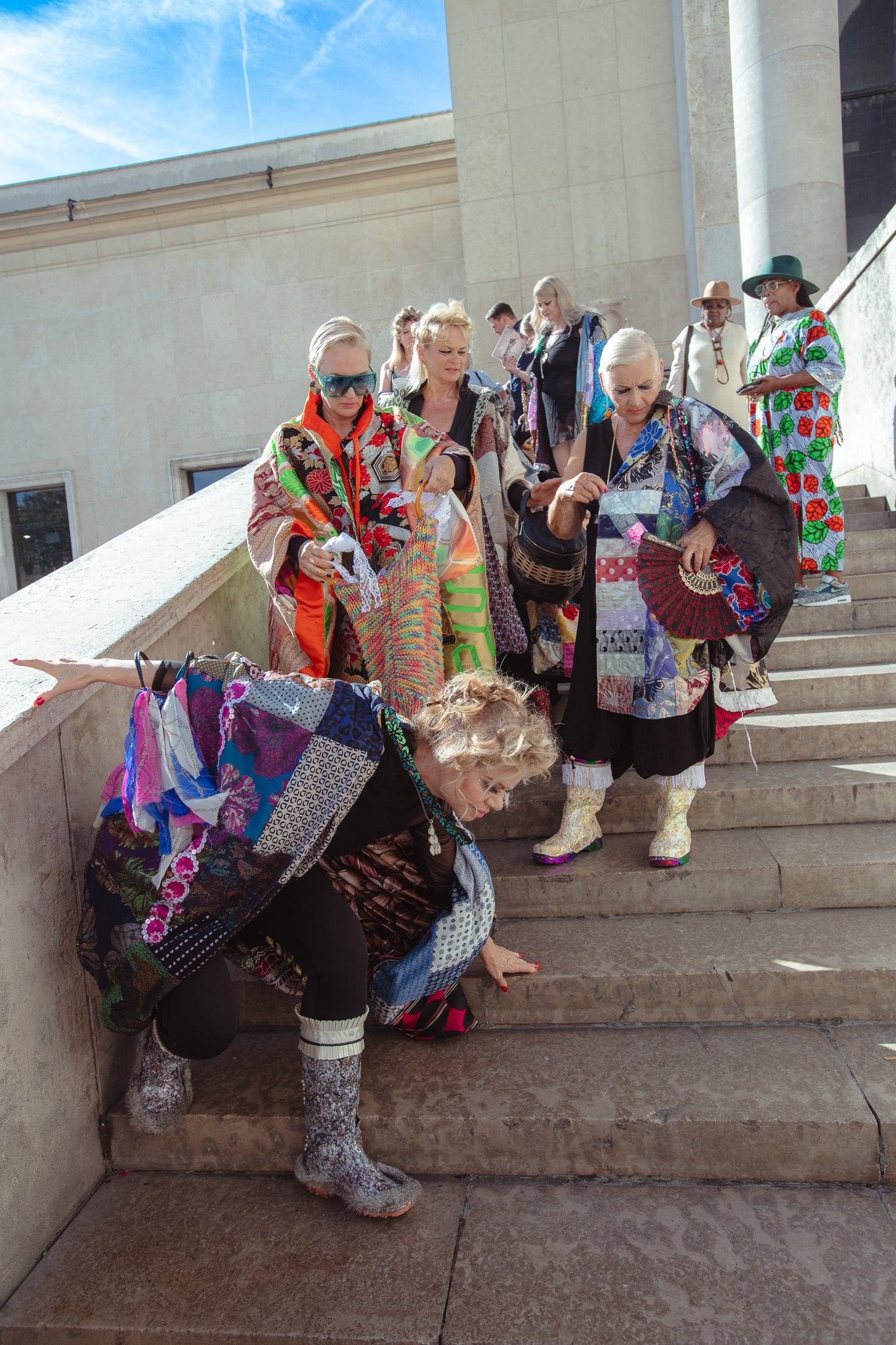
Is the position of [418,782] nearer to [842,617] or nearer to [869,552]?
[842,617]

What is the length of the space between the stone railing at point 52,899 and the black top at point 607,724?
135cm

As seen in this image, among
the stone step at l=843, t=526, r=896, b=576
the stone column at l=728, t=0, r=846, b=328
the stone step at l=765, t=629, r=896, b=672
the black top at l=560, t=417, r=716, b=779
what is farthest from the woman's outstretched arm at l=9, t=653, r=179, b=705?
the stone column at l=728, t=0, r=846, b=328

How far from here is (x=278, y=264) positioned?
38.1ft

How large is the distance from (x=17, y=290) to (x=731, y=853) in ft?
41.6

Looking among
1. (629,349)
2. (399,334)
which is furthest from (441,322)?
(399,334)

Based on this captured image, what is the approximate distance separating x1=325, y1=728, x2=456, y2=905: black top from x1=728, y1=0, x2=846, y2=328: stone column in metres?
6.15

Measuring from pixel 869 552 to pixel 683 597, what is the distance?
2.76 meters

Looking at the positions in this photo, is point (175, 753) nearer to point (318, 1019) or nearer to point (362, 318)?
point (318, 1019)

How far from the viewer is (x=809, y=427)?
16.3ft

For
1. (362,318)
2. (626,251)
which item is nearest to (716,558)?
(626,251)

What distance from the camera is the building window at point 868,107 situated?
9.84m

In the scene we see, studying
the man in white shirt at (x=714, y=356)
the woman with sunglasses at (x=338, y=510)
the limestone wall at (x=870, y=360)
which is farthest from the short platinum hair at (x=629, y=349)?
the limestone wall at (x=870, y=360)

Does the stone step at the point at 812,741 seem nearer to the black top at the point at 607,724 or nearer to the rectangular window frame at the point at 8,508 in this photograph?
the black top at the point at 607,724

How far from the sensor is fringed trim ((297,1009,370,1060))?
6.93 ft
